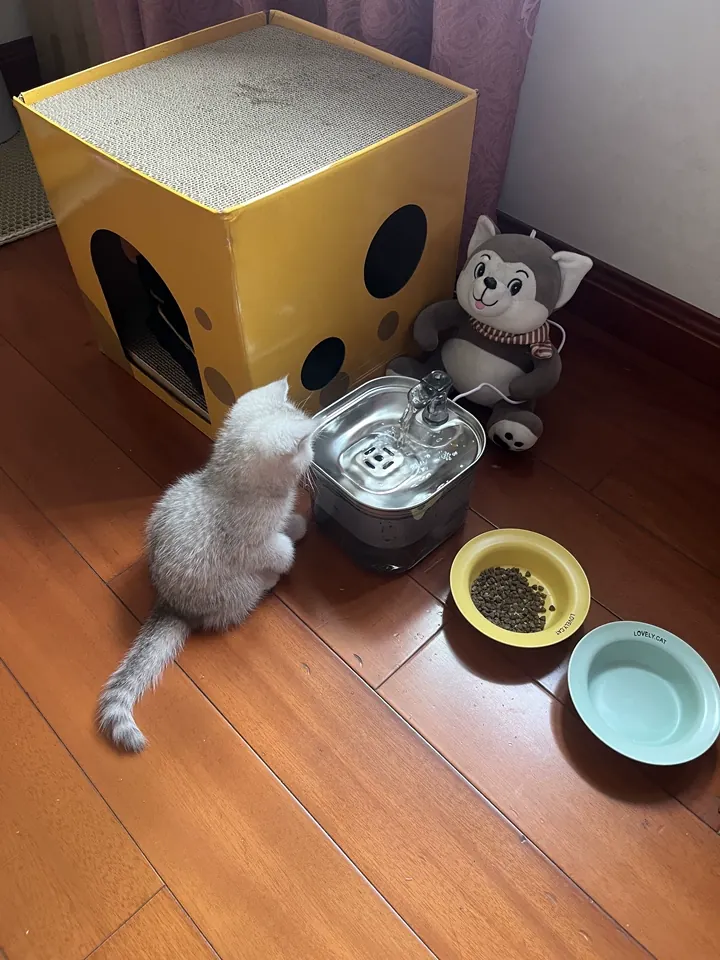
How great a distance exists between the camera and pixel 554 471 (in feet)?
4.00

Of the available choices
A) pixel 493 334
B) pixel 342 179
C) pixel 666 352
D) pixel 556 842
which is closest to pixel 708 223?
pixel 666 352

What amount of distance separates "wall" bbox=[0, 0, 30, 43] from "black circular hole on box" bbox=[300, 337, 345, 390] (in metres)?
1.51

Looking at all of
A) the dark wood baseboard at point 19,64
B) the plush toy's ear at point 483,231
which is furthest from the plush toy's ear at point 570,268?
the dark wood baseboard at point 19,64

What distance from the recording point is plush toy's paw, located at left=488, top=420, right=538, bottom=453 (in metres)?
1.19

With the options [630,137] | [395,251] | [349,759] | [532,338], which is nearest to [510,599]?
[349,759]

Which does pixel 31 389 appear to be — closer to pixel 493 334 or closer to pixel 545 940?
pixel 493 334

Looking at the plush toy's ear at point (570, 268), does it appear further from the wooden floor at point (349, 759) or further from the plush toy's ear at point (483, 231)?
the wooden floor at point (349, 759)

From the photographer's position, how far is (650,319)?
1.36 m

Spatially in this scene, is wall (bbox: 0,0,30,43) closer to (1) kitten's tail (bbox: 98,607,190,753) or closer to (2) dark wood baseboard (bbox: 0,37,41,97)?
(2) dark wood baseboard (bbox: 0,37,41,97)

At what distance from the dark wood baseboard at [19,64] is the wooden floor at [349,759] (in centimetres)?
130

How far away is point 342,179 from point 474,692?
2.27ft

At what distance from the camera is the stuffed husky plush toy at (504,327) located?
111 cm

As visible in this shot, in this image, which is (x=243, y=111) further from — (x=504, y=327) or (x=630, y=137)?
(x=630, y=137)

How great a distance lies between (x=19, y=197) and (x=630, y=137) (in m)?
1.35
